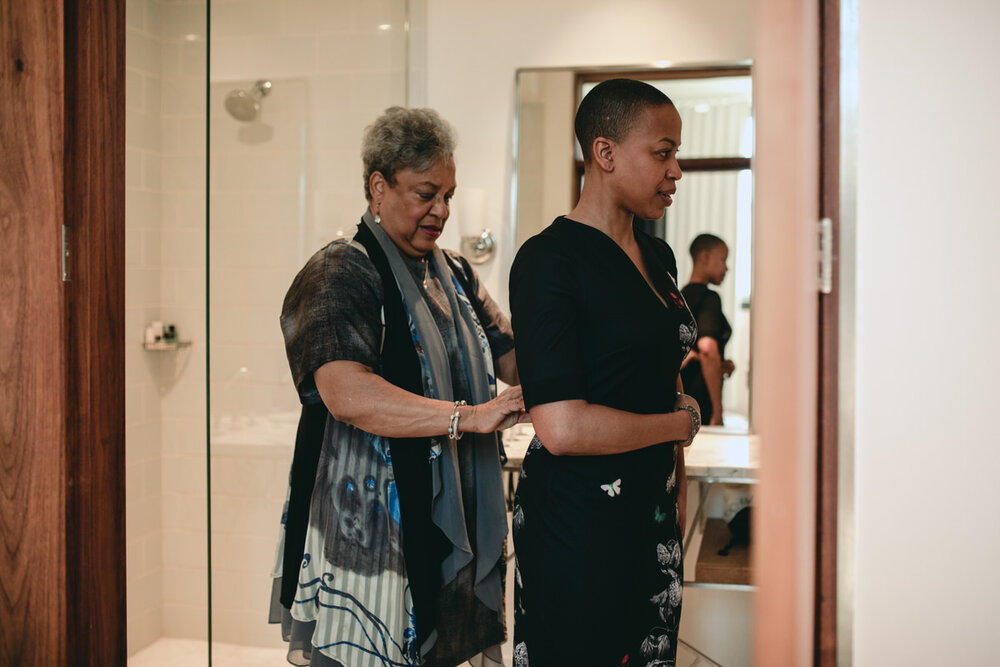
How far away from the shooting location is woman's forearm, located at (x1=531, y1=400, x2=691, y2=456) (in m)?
1.17

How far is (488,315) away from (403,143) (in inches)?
17.6

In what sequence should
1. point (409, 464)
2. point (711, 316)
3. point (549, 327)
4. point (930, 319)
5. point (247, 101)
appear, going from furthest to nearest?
point (711, 316) → point (247, 101) → point (409, 464) → point (549, 327) → point (930, 319)

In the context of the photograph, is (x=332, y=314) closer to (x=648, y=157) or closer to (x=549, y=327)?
(x=549, y=327)

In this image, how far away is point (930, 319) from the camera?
851 mm

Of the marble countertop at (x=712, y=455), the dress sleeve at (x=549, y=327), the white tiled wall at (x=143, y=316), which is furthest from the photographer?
the marble countertop at (x=712, y=455)

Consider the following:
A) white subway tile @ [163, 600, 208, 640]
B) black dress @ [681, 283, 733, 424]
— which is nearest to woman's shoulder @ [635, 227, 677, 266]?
black dress @ [681, 283, 733, 424]

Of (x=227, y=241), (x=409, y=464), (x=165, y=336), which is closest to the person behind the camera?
(x=409, y=464)

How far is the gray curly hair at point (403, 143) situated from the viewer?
1.60 meters

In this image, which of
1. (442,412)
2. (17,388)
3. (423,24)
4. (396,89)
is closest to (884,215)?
(442,412)

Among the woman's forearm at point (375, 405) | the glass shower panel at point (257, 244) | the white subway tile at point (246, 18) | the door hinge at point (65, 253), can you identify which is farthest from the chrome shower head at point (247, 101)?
the woman's forearm at point (375, 405)

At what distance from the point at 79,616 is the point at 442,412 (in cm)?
76

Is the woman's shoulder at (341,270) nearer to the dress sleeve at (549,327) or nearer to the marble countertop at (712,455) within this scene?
the dress sleeve at (549,327)

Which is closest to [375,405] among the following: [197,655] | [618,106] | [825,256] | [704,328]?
[618,106]

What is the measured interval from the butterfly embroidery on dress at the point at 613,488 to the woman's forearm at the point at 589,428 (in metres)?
0.06
